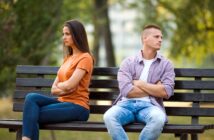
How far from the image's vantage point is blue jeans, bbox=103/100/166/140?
22.4ft

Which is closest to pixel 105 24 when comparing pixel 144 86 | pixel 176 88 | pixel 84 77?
pixel 176 88

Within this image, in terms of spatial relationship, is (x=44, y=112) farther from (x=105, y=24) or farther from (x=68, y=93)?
(x=105, y=24)

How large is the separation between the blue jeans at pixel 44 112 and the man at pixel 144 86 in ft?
1.31

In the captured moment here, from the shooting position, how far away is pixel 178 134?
706 cm

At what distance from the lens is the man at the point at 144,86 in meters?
7.03

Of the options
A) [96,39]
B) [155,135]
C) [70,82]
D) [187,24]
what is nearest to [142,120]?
[155,135]

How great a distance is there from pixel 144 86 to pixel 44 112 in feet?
3.45

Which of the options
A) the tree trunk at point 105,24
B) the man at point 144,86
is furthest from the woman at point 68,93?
the tree trunk at point 105,24

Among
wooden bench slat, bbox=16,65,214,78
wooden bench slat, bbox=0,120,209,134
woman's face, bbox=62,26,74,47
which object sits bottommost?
wooden bench slat, bbox=0,120,209,134

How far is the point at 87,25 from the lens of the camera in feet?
88.7

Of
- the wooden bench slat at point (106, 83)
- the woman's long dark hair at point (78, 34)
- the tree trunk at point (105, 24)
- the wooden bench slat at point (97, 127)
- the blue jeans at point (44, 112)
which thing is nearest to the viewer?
the wooden bench slat at point (97, 127)

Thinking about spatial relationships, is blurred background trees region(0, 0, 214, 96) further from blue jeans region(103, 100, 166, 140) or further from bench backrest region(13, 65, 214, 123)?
blue jeans region(103, 100, 166, 140)

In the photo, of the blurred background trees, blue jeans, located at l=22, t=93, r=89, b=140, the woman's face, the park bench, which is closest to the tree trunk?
the blurred background trees

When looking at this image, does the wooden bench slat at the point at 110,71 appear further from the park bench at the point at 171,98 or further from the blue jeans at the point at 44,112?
the blue jeans at the point at 44,112
